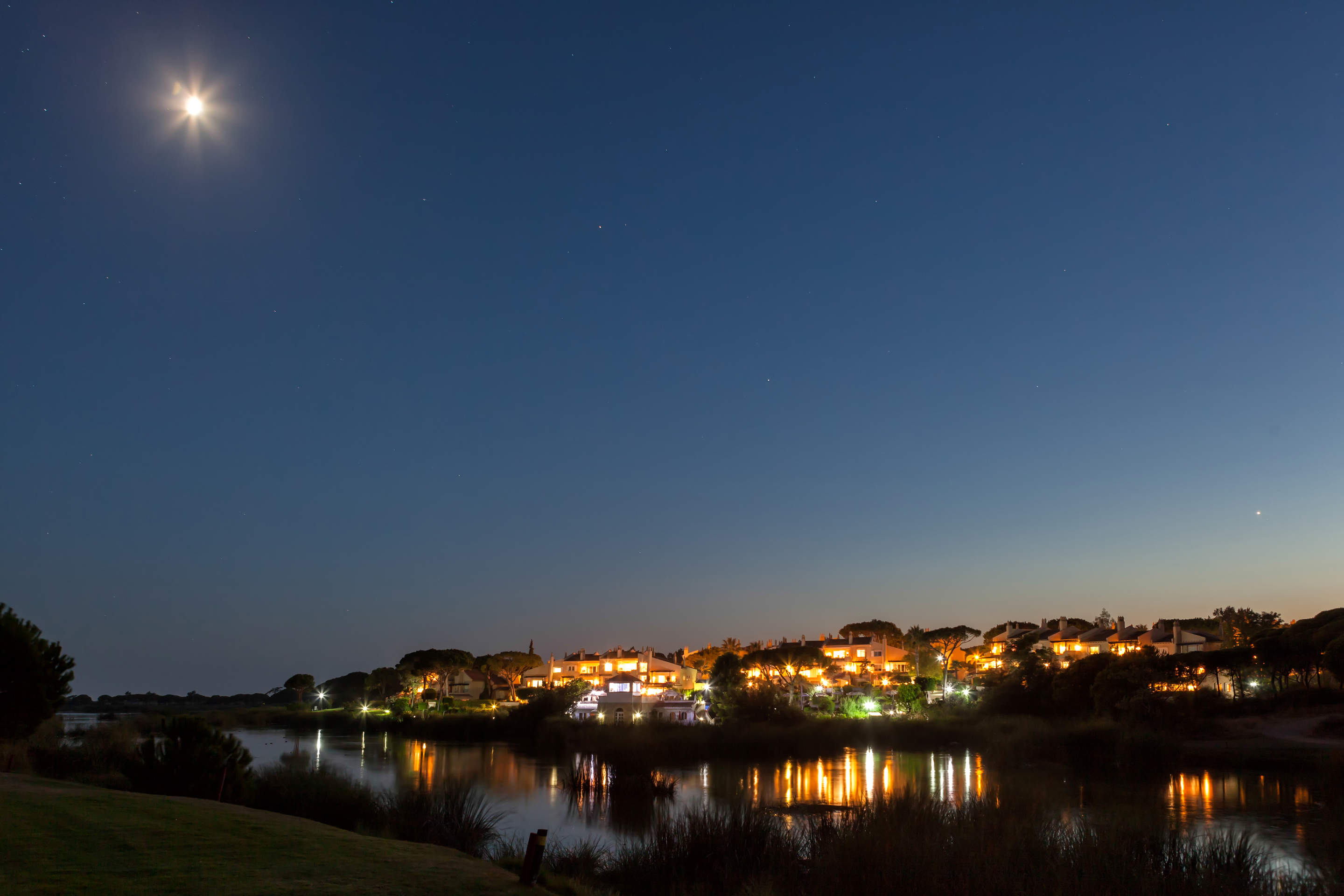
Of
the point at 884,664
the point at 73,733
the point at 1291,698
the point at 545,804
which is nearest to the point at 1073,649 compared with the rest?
the point at 884,664

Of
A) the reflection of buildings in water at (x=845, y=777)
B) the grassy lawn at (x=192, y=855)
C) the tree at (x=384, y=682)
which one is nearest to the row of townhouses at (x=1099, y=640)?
the reflection of buildings in water at (x=845, y=777)

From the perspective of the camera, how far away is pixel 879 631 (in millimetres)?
145875

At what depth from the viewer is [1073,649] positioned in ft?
380

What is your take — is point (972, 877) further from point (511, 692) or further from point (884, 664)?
point (884, 664)

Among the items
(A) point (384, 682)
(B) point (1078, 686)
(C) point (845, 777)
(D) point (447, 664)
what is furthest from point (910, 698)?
(A) point (384, 682)

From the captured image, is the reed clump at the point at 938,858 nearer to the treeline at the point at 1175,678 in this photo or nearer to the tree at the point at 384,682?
the treeline at the point at 1175,678

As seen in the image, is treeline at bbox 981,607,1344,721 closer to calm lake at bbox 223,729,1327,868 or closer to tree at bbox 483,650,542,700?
calm lake at bbox 223,729,1327,868

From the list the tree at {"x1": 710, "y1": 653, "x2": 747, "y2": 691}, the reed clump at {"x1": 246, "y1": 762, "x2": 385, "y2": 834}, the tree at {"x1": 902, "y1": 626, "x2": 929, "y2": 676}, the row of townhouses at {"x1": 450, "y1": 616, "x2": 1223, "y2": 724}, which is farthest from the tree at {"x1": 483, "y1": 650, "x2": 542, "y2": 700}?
the reed clump at {"x1": 246, "y1": 762, "x2": 385, "y2": 834}

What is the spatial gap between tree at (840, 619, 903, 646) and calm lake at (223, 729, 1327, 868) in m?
88.2

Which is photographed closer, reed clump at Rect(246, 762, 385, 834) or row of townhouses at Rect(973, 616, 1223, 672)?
reed clump at Rect(246, 762, 385, 834)

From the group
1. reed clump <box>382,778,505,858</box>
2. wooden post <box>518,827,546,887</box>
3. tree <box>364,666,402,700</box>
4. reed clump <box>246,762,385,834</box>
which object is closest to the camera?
wooden post <box>518,827,546,887</box>

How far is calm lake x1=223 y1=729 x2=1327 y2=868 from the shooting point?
27484 millimetres

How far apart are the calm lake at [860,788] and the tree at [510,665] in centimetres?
5972

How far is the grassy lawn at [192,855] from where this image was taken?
1112 centimetres
